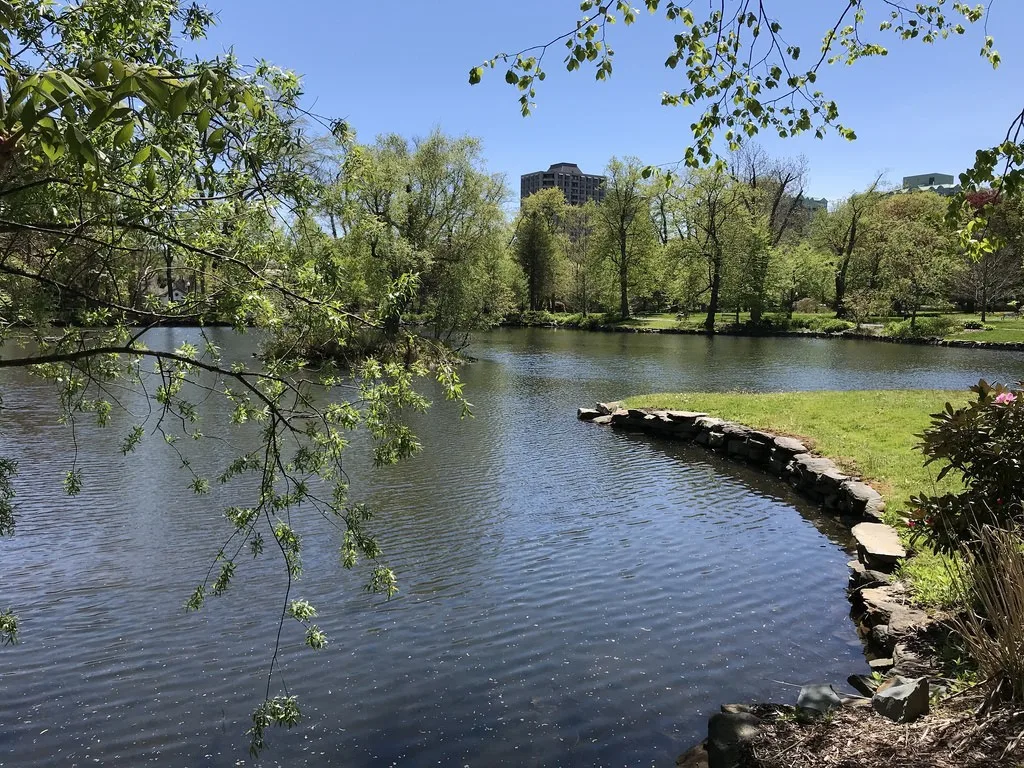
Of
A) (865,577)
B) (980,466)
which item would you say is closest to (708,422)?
(865,577)

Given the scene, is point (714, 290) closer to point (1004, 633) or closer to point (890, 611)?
point (890, 611)

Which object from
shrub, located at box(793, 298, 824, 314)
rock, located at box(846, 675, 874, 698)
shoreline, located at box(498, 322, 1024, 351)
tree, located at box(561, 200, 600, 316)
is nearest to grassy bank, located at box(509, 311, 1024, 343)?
shoreline, located at box(498, 322, 1024, 351)

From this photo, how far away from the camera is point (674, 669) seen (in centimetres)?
562

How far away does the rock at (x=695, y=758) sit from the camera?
4323 mm

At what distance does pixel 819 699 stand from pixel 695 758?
0.88m

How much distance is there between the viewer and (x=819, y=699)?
4.51 meters

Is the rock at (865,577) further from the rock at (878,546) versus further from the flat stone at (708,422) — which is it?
the flat stone at (708,422)

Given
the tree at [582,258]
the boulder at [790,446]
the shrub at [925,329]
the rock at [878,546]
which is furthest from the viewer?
the tree at [582,258]

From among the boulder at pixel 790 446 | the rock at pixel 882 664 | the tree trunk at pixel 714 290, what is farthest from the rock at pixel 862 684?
the tree trunk at pixel 714 290

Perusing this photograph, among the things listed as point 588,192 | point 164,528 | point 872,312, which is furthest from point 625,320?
point 588,192

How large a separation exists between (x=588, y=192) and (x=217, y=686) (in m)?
160

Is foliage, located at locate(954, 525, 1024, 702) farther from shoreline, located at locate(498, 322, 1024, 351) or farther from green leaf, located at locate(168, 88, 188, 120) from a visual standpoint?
shoreline, located at locate(498, 322, 1024, 351)

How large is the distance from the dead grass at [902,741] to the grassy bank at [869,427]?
1.99 metres

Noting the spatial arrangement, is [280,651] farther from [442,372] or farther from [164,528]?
[164,528]
